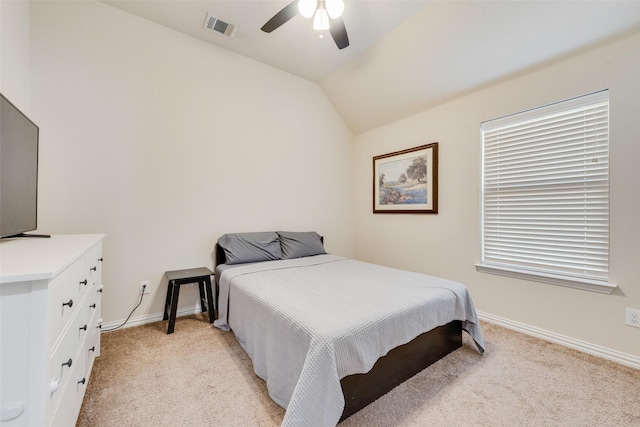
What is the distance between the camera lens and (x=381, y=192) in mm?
3762

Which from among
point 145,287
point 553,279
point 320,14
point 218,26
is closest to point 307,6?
point 320,14

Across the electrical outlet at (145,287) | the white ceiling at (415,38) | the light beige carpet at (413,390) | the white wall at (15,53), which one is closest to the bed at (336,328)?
the light beige carpet at (413,390)

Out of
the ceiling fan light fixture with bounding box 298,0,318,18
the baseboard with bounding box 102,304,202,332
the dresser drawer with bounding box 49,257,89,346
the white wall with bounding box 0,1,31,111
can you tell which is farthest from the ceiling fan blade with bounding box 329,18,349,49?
the baseboard with bounding box 102,304,202,332

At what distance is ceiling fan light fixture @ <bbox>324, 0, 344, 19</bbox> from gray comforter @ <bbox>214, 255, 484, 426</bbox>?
6.57 feet

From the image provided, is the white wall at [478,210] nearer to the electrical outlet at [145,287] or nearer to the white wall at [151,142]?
the white wall at [151,142]

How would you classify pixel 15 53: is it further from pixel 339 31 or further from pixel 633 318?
pixel 633 318

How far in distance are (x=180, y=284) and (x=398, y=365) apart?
1.88m

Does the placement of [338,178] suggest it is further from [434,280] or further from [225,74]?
[434,280]

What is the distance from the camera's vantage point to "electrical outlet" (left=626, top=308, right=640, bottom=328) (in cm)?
187

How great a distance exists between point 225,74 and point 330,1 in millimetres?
1638

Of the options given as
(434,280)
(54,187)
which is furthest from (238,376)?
(54,187)

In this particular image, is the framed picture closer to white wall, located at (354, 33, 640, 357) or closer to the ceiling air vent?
white wall, located at (354, 33, 640, 357)

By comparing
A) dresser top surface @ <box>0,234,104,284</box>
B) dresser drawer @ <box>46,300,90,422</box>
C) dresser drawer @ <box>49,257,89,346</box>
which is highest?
dresser top surface @ <box>0,234,104,284</box>

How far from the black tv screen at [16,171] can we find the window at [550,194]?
139 inches
